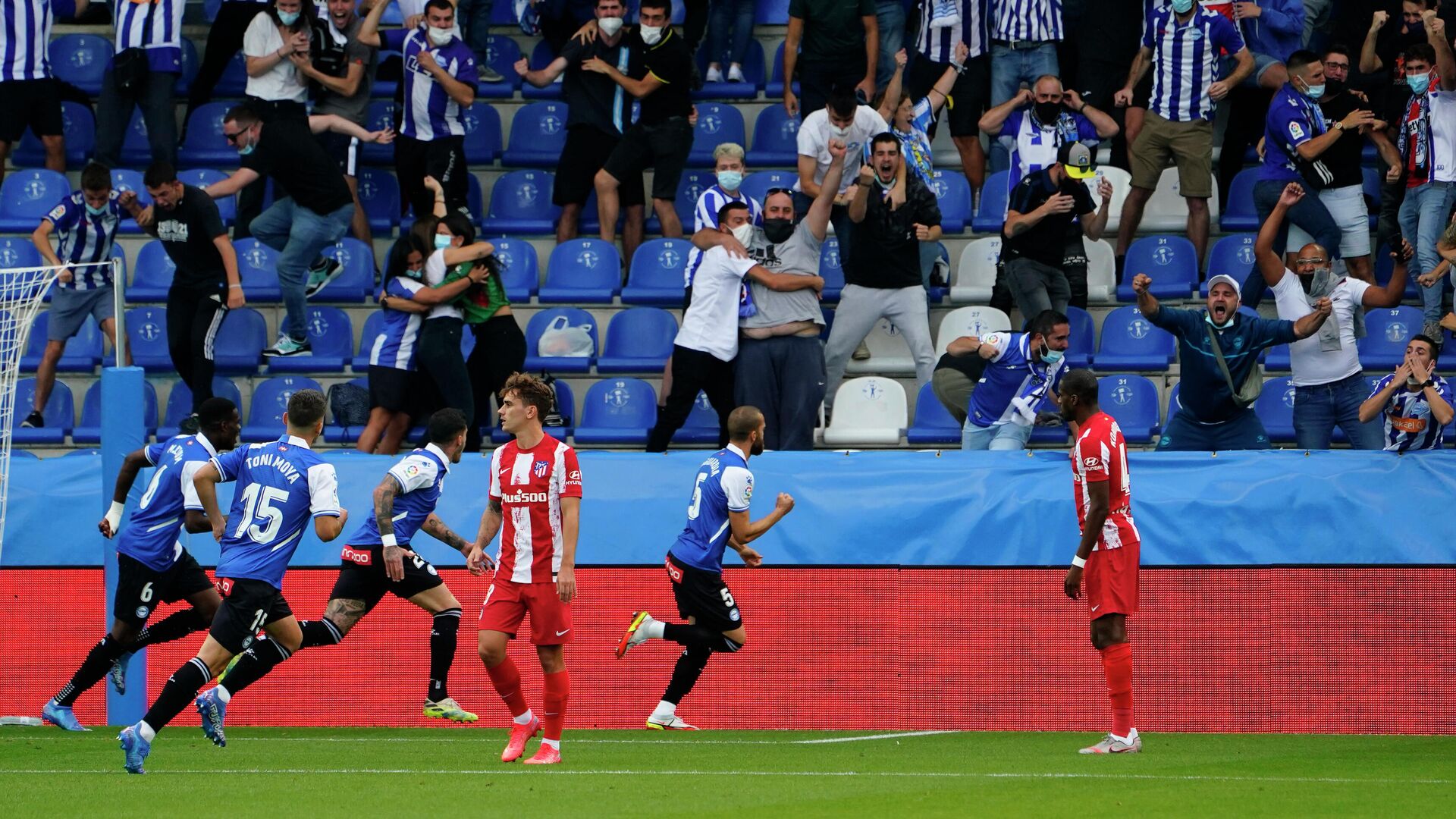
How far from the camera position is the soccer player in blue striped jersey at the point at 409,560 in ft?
34.6

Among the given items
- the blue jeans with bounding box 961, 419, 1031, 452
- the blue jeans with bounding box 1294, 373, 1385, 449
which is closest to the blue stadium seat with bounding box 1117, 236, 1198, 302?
the blue jeans with bounding box 1294, 373, 1385, 449

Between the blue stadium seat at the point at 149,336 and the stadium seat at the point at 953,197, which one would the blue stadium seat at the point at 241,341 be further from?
the stadium seat at the point at 953,197

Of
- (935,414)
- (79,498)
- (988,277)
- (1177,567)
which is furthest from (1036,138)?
(79,498)

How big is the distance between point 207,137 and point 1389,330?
1121cm

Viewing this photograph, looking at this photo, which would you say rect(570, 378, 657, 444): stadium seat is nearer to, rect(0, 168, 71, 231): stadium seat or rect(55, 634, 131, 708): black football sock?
rect(55, 634, 131, 708): black football sock

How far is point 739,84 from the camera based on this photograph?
56.4 ft

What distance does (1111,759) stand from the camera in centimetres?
905

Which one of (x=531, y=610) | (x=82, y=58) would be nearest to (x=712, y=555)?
(x=531, y=610)

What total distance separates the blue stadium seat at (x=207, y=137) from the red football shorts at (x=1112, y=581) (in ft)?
35.8

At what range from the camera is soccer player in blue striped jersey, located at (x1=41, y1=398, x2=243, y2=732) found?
10.8 meters

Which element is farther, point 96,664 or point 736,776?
point 96,664

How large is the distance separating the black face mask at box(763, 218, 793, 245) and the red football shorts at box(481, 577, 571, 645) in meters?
5.59

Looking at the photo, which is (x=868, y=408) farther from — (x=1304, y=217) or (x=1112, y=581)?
(x=1112, y=581)

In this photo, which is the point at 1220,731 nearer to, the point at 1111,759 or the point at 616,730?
the point at 1111,759
